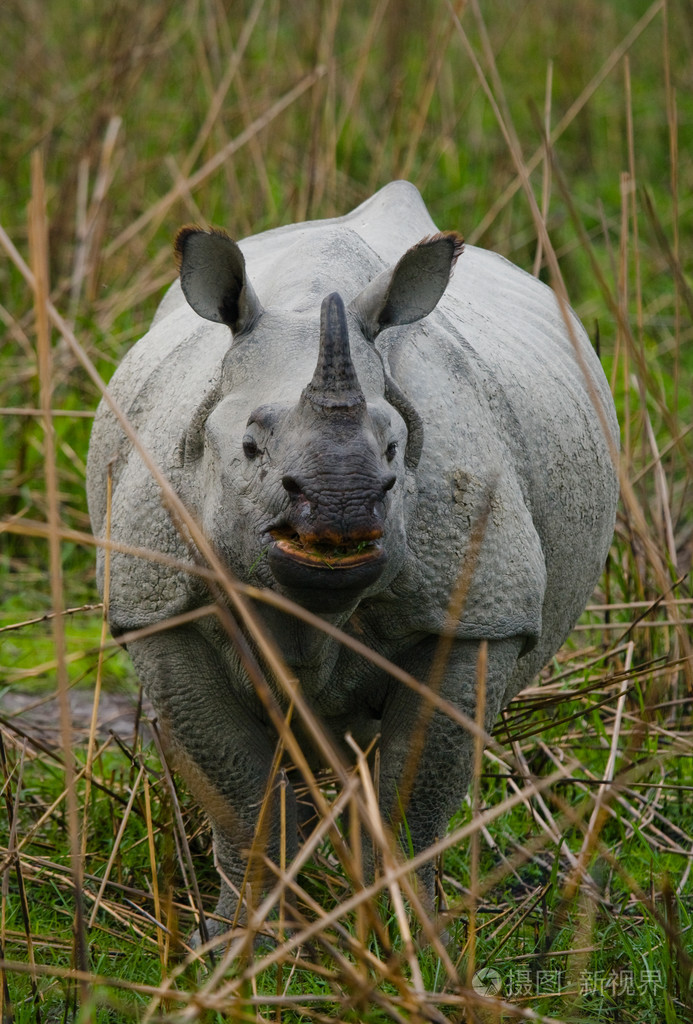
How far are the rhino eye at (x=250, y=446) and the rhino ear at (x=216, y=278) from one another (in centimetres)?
34

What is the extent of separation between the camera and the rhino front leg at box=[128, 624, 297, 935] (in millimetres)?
3250

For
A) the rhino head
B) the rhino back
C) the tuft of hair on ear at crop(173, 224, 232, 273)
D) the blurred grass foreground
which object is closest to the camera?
the rhino head

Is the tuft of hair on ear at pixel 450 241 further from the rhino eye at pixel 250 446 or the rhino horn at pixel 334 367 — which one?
the rhino eye at pixel 250 446

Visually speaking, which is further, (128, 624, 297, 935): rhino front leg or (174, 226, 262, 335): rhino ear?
(128, 624, 297, 935): rhino front leg

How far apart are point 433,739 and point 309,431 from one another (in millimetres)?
1018

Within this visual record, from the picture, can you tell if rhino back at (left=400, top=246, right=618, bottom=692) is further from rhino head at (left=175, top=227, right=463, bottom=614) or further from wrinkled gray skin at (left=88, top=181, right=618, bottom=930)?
rhino head at (left=175, top=227, right=463, bottom=614)

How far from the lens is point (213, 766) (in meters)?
3.32

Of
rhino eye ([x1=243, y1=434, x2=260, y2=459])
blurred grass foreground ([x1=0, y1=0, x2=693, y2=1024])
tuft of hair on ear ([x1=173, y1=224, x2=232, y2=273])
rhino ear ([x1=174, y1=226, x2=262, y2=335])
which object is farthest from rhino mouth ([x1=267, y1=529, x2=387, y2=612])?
tuft of hair on ear ([x1=173, y1=224, x2=232, y2=273])

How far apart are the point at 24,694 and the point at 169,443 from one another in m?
2.38

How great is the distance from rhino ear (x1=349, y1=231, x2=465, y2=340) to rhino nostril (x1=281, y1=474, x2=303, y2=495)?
54 cm

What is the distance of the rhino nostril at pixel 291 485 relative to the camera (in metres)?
2.50

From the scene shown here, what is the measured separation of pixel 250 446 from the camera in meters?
2.72

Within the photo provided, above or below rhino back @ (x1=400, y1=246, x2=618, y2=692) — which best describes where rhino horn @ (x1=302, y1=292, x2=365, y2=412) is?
above

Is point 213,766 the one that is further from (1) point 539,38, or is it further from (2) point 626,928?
(1) point 539,38
